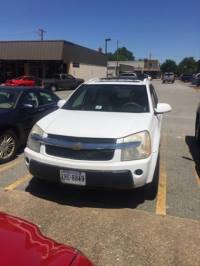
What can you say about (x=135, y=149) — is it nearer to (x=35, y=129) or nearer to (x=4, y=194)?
(x=35, y=129)

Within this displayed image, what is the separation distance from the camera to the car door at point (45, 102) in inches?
311

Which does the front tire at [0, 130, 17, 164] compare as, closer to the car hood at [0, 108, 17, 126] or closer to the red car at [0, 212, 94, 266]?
the car hood at [0, 108, 17, 126]

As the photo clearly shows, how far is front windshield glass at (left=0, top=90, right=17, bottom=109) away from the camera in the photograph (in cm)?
697

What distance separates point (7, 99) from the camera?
7.16m

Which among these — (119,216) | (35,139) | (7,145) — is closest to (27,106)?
(7,145)

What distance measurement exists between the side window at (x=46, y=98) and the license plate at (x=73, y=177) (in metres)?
3.99

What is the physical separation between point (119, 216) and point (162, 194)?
3.49 ft

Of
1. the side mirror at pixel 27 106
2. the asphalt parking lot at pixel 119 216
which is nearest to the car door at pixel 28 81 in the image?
the side mirror at pixel 27 106

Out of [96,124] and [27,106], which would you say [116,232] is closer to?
[96,124]

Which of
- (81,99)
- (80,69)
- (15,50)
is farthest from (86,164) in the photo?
(80,69)

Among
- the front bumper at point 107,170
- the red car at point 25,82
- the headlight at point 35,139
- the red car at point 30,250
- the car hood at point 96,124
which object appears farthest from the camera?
the red car at point 25,82

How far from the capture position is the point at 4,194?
496cm

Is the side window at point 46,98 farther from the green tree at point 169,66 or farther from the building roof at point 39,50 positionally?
the green tree at point 169,66

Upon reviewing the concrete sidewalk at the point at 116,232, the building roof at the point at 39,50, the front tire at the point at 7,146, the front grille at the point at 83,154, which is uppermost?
the building roof at the point at 39,50
